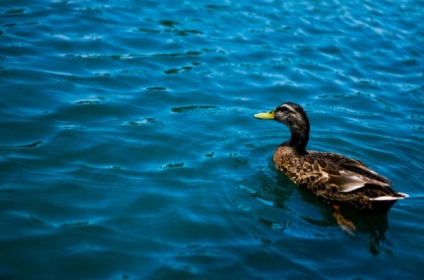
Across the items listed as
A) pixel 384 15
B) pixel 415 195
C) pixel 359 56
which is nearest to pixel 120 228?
pixel 415 195

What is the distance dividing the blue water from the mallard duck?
0.74ft

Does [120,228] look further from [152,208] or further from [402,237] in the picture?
[402,237]

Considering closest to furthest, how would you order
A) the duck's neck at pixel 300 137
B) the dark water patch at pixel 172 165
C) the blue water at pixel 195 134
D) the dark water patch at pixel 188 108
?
the blue water at pixel 195 134
the dark water patch at pixel 172 165
the duck's neck at pixel 300 137
the dark water patch at pixel 188 108

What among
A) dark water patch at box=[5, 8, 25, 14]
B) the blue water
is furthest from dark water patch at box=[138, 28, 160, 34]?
dark water patch at box=[5, 8, 25, 14]

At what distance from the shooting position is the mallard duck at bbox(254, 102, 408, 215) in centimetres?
735

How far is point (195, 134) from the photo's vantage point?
30.2 feet

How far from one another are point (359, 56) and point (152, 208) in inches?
316

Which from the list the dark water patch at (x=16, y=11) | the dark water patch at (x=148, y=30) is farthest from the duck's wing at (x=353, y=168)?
the dark water patch at (x=16, y=11)

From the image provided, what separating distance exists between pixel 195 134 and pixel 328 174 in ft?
8.23

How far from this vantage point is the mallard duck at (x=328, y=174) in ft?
24.1

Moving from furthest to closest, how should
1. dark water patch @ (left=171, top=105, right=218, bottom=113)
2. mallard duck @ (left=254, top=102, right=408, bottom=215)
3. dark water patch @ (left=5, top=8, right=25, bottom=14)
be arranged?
dark water patch @ (left=5, top=8, right=25, bottom=14) < dark water patch @ (left=171, top=105, right=218, bottom=113) < mallard duck @ (left=254, top=102, right=408, bottom=215)

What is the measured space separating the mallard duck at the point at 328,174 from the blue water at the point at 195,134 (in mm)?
226

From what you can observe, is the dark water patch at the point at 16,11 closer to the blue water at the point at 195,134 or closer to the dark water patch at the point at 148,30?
the blue water at the point at 195,134

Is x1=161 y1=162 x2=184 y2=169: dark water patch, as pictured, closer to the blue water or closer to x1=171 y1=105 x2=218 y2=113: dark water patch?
the blue water
